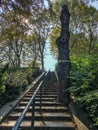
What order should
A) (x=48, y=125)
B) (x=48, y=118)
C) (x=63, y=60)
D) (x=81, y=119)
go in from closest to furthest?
1. (x=81, y=119)
2. (x=48, y=125)
3. (x=48, y=118)
4. (x=63, y=60)

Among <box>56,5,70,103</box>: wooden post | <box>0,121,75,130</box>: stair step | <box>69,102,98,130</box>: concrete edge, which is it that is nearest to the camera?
<box>69,102,98,130</box>: concrete edge

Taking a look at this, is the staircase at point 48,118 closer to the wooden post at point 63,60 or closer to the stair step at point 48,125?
the stair step at point 48,125

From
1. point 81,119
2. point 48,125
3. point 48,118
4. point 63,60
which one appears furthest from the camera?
point 63,60

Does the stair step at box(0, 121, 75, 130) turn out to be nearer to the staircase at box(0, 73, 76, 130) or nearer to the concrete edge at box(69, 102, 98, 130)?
the staircase at box(0, 73, 76, 130)

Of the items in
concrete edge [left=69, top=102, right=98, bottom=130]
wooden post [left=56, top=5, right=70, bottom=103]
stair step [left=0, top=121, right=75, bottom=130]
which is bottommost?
stair step [left=0, top=121, right=75, bottom=130]

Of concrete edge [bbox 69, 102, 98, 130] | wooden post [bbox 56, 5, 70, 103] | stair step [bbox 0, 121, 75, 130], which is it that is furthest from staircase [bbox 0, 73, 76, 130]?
wooden post [bbox 56, 5, 70, 103]

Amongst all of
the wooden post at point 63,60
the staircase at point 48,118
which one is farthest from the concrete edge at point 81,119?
the wooden post at point 63,60

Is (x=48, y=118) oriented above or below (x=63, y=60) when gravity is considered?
below

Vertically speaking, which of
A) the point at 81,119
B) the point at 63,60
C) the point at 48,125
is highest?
the point at 63,60

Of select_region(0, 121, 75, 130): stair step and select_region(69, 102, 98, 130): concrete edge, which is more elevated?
select_region(69, 102, 98, 130): concrete edge

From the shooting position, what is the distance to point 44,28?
43.2 meters

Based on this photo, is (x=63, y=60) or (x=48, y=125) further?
(x=63, y=60)

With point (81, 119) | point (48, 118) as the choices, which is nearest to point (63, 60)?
point (48, 118)

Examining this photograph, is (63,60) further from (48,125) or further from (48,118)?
(48,125)
